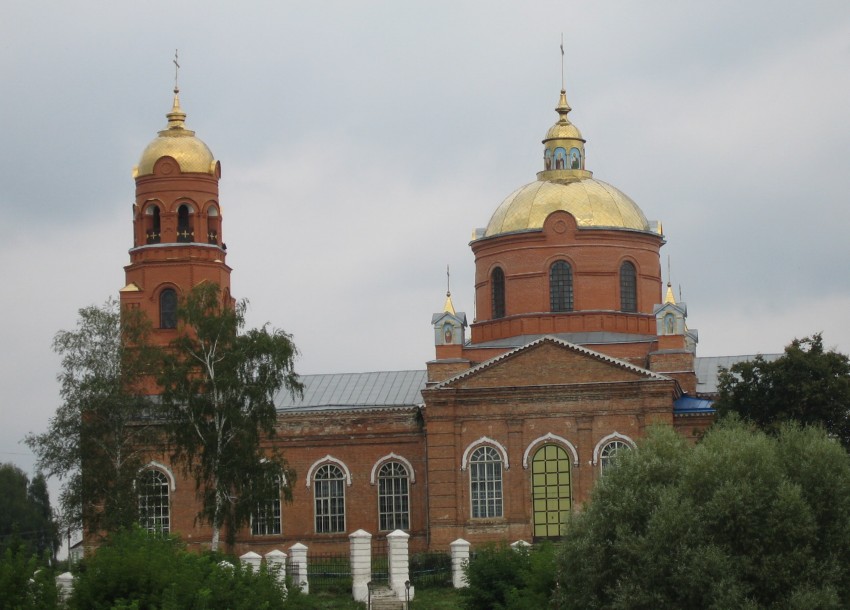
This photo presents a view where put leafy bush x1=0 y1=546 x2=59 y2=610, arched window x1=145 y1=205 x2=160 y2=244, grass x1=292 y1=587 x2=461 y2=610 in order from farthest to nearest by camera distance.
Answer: arched window x1=145 y1=205 x2=160 y2=244, grass x1=292 y1=587 x2=461 y2=610, leafy bush x1=0 y1=546 x2=59 y2=610

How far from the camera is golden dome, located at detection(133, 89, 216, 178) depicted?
60.0m

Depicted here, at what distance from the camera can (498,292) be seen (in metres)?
59.8

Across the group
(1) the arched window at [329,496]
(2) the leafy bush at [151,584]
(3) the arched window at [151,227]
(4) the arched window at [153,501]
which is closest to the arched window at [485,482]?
(1) the arched window at [329,496]

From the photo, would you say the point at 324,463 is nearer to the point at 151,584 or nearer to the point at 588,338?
the point at 588,338

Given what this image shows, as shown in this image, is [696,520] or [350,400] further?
[350,400]

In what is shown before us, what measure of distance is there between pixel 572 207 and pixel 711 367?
22.3 feet

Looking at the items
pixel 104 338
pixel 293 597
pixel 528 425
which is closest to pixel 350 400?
pixel 528 425

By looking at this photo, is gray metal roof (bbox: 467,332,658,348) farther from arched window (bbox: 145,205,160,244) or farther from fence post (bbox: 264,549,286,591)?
fence post (bbox: 264,549,286,591)

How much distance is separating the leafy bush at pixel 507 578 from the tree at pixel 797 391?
10468 millimetres

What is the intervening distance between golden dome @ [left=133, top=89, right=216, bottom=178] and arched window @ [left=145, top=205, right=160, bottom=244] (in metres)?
1.16

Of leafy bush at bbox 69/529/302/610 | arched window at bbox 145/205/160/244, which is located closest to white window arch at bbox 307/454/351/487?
arched window at bbox 145/205/160/244

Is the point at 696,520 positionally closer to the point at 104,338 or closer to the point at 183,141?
the point at 104,338

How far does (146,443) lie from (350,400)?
36.0 ft

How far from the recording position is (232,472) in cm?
5022
